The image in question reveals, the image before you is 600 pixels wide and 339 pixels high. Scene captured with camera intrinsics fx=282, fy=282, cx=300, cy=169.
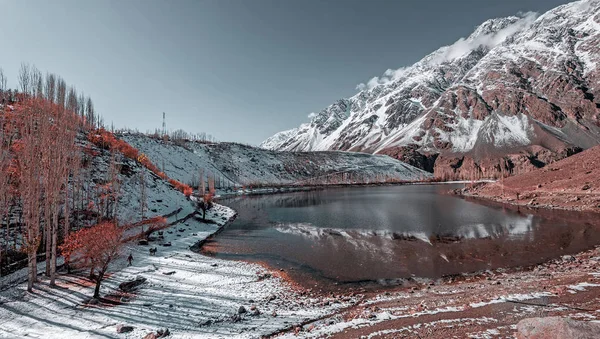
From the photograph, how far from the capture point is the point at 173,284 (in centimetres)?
2364

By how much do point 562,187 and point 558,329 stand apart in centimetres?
8090

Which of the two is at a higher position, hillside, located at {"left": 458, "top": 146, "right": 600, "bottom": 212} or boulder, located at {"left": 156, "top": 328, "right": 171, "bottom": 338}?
hillside, located at {"left": 458, "top": 146, "right": 600, "bottom": 212}

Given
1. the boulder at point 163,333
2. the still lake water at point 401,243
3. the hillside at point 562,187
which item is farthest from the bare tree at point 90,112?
the hillside at point 562,187

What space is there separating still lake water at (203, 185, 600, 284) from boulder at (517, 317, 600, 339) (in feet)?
46.6

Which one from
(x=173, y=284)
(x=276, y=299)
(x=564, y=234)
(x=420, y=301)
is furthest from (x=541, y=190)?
(x=173, y=284)

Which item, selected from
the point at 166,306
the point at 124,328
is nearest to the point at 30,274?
the point at 166,306

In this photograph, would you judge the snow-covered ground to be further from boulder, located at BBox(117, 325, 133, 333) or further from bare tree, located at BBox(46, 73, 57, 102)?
bare tree, located at BBox(46, 73, 57, 102)

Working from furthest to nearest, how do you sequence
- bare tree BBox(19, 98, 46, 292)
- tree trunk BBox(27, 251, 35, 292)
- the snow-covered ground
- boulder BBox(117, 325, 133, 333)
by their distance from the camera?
1. bare tree BBox(19, 98, 46, 292)
2. tree trunk BBox(27, 251, 35, 292)
3. the snow-covered ground
4. boulder BBox(117, 325, 133, 333)

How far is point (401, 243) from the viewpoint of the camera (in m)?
38.6

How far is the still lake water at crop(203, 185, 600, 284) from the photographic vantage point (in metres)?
28.7

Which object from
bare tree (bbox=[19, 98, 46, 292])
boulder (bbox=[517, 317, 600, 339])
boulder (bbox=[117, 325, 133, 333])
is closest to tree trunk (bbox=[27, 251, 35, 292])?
bare tree (bbox=[19, 98, 46, 292])

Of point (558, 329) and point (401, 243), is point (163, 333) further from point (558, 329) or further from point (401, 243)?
point (401, 243)

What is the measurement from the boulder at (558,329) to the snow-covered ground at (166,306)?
34.6 ft

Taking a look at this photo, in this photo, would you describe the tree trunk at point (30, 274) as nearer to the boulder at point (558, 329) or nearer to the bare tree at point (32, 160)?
the bare tree at point (32, 160)
